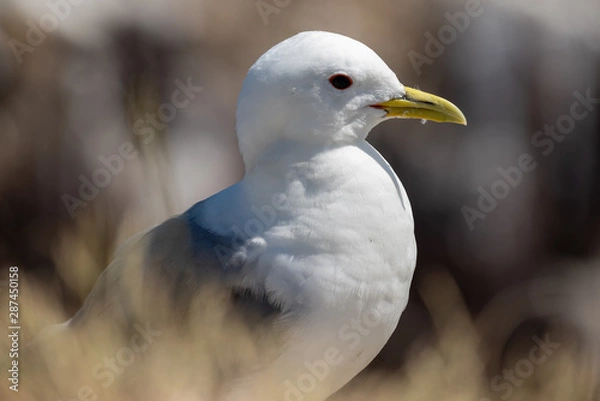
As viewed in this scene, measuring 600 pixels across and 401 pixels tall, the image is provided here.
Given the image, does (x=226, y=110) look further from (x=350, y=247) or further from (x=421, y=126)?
(x=350, y=247)

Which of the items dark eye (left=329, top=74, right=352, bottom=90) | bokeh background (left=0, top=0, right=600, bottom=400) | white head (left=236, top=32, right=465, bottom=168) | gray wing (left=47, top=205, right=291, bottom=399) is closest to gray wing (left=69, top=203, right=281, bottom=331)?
gray wing (left=47, top=205, right=291, bottom=399)

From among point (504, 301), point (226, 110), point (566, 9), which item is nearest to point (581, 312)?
point (504, 301)

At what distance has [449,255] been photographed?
5.00 meters

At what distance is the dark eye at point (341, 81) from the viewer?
234 cm

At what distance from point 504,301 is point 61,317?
9.24 ft

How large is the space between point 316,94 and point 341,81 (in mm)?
79

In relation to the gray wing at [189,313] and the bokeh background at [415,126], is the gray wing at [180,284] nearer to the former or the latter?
the gray wing at [189,313]

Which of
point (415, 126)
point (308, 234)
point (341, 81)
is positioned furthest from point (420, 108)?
point (415, 126)

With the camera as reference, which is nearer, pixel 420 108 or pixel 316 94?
pixel 316 94

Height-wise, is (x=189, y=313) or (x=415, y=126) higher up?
(x=189, y=313)

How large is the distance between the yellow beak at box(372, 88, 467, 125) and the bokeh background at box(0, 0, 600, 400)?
2022 mm

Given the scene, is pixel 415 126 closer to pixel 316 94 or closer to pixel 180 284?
pixel 316 94

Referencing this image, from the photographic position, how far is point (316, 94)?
233 centimetres

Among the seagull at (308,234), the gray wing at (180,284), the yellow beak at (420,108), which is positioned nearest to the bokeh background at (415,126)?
the gray wing at (180,284)
